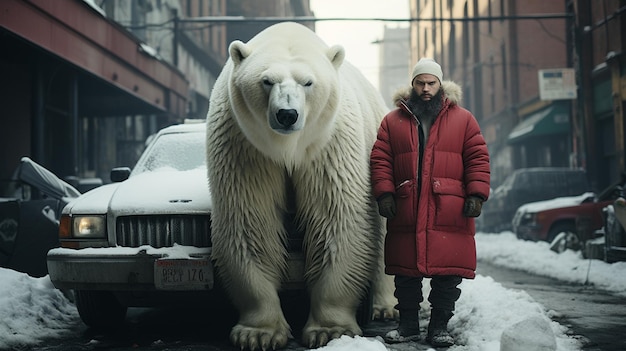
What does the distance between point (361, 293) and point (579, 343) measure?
1.39 metres

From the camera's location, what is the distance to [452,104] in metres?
5.00

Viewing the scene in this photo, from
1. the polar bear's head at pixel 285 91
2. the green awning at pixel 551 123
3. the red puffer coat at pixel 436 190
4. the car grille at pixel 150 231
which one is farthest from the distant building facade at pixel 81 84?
the green awning at pixel 551 123

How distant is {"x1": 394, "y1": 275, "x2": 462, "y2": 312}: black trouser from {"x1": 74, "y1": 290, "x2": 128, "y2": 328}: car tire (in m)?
2.14

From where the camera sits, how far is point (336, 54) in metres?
Answer: 4.97

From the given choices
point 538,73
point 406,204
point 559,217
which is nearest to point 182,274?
point 406,204

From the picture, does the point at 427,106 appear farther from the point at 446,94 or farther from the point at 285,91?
the point at 285,91

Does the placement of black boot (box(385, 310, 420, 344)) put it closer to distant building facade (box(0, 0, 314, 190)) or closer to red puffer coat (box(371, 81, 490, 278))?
red puffer coat (box(371, 81, 490, 278))

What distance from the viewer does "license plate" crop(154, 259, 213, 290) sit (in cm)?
480

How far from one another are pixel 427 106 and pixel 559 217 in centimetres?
894

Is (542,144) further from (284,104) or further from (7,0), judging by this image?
(284,104)

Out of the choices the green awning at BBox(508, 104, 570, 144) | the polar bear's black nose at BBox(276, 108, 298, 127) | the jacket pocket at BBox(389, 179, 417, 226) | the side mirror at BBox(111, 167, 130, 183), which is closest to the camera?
the polar bear's black nose at BBox(276, 108, 298, 127)

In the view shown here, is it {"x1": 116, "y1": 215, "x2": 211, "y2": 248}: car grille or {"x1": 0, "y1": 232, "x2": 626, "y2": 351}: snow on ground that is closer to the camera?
{"x1": 0, "y1": 232, "x2": 626, "y2": 351}: snow on ground

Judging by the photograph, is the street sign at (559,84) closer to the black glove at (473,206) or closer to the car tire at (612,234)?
the car tire at (612,234)

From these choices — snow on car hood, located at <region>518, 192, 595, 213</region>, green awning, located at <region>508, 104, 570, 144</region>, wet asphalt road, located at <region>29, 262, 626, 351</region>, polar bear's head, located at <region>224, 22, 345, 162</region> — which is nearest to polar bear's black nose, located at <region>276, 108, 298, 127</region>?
polar bear's head, located at <region>224, 22, 345, 162</region>
